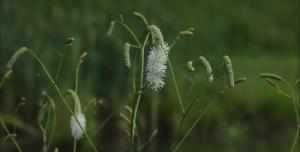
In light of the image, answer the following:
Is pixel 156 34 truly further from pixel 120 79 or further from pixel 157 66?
pixel 120 79

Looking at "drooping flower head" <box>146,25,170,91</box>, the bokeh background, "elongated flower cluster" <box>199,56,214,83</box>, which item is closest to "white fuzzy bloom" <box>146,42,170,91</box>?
"drooping flower head" <box>146,25,170,91</box>

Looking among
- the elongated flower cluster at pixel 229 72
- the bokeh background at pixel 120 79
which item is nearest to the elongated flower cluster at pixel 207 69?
the elongated flower cluster at pixel 229 72

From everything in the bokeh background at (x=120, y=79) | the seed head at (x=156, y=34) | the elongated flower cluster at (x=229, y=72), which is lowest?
the bokeh background at (x=120, y=79)

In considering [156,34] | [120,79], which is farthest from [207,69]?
[120,79]

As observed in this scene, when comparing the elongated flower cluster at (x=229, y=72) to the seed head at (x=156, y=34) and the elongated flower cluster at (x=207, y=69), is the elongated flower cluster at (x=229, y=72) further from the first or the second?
the seed head at (x=156, y=34)

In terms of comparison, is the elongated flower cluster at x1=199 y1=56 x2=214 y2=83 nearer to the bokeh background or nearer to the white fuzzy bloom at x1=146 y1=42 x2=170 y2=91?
the white fuzzy bloom at x1=146 y1=42 x2=170 y2=91

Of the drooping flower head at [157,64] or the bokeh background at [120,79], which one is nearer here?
the drooping flower head at [157,64]
